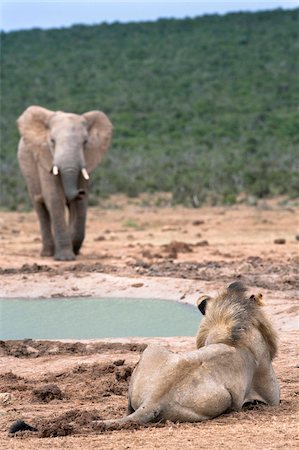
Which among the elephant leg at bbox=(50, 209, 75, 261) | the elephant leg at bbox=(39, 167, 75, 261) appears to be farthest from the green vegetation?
the elephant leg at bbox=(50, 209, 75, 261)

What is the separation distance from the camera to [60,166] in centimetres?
1495

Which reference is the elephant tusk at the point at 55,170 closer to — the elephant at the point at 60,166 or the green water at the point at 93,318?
the elephant at the point at 60,166

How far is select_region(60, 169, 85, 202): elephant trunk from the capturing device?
14938mm

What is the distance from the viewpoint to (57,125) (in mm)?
15562

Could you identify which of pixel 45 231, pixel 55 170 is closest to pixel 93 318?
pixel 55 170

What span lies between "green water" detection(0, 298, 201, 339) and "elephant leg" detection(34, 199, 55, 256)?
3.64 m

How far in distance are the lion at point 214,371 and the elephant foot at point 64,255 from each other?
8.06 m

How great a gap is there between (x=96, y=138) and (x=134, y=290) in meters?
4.80

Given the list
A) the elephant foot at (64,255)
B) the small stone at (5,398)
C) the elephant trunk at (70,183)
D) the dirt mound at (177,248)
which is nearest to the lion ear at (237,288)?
the small stone at (5,398)

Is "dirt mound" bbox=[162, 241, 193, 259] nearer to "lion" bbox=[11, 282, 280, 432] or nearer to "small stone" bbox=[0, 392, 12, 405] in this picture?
"small stone" bbox=[0, 392, 12, 405]

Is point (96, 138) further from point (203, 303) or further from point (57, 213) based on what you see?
point (203, 303)

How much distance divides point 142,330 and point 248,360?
12.6ft

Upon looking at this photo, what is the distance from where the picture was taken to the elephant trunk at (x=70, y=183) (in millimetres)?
14938

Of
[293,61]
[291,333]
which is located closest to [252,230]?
[291,333]
